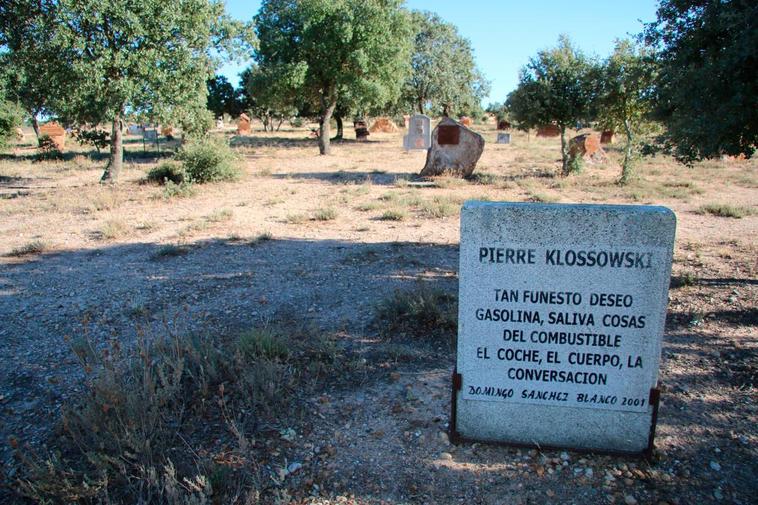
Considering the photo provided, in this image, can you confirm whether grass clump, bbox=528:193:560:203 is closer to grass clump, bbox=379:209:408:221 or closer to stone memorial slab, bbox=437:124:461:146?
grass clump, bbox=379:209:408:221

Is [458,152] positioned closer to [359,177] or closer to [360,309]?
[359,177]

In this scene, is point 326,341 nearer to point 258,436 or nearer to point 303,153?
point 258,436

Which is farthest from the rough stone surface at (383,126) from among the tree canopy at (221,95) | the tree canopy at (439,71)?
the tree canopy at (221,95)

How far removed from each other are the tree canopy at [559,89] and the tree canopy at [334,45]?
7.90m

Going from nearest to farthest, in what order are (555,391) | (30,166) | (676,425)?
1. (555,391)
2. (676,425)
3. (30,166)

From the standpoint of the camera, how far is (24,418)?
3.70 meters

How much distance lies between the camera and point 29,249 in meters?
8.38

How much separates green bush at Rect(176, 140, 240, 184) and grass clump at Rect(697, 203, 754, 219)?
1268 centimetres

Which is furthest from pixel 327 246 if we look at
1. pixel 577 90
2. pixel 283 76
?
pixel 283 76

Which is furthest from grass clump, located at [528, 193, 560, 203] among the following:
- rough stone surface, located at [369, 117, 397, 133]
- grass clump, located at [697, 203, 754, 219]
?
rough stone surface, located at [369, 117, 397, 133]

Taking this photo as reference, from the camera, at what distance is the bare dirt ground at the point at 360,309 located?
309 centimetres

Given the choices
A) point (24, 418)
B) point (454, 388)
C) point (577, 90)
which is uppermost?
point (577, 90)

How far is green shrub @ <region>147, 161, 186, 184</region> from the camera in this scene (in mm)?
15820

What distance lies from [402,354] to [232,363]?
1.45 metres
